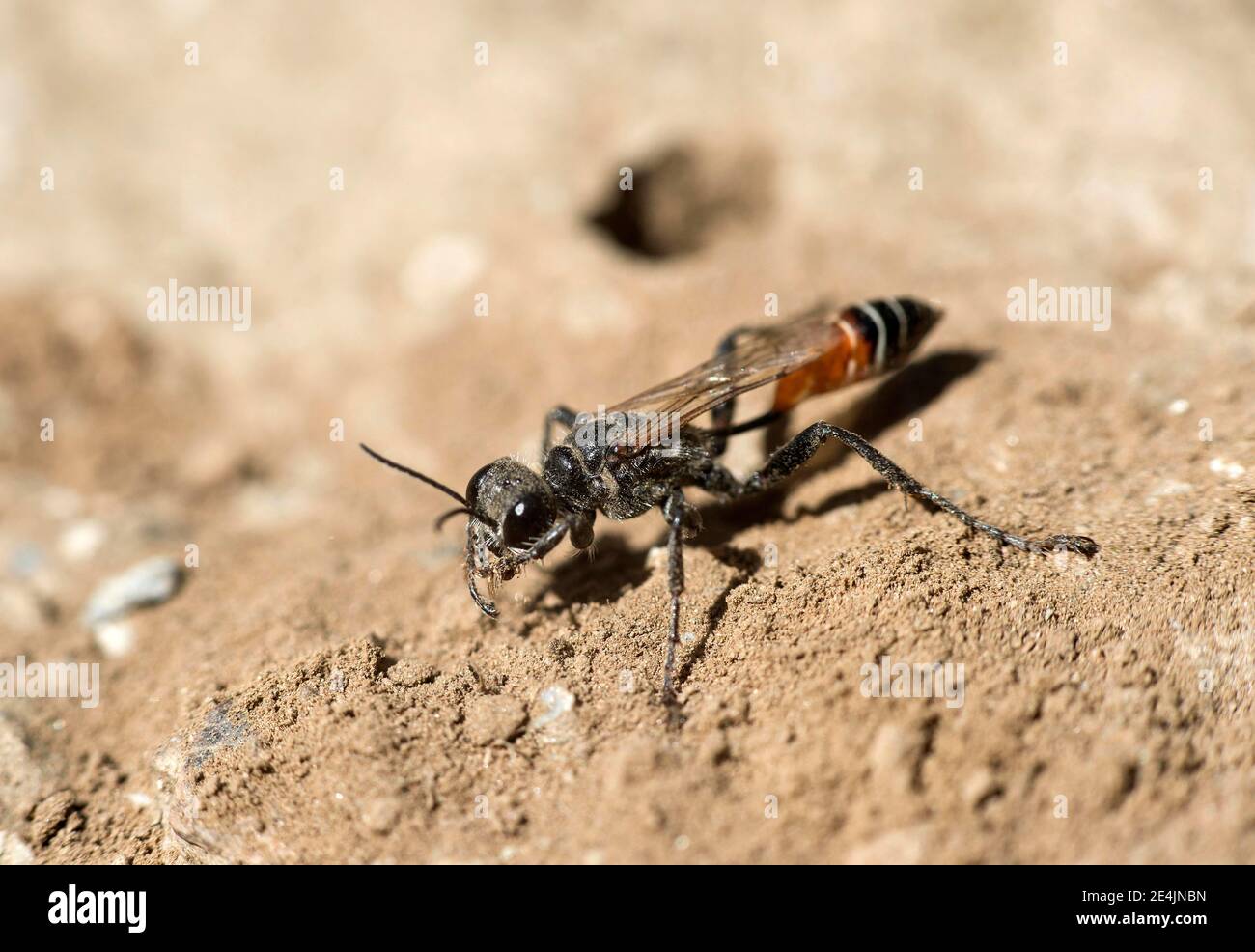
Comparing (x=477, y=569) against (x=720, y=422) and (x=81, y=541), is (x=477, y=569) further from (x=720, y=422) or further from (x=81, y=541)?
(x=81, y=541)

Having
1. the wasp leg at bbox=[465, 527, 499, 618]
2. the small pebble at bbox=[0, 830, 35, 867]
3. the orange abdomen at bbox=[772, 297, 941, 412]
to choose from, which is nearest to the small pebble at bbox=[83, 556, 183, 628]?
the small pebble at bbox=[0, 830, 35, 867]

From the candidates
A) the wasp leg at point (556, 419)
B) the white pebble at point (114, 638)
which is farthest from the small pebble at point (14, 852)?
the wasp leg at point (556, 419)

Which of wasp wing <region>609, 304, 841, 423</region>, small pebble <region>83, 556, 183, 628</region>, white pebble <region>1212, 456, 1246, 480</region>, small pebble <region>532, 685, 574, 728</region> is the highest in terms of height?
wasp wing <region>609, 304, 841, 423</region>

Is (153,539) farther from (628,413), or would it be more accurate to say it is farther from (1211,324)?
(1211,324)

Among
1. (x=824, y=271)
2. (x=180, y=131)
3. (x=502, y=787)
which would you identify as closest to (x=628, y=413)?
(x=502, y=787)

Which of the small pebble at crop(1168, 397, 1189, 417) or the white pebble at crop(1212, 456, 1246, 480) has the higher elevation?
the small pebble at crop(1168, 397, 1189, 417)

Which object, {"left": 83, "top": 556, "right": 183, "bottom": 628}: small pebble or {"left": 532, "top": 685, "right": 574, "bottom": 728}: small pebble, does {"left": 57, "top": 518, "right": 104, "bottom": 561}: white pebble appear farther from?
{"left": 532, "top": 685, "right": 574, "bottom": 728}: small pebble

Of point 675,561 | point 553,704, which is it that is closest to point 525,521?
point 675,561
